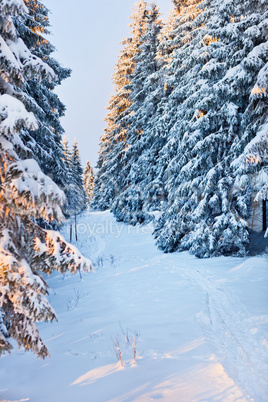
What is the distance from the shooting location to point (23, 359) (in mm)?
5699

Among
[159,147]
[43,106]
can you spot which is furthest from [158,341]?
[159,147]

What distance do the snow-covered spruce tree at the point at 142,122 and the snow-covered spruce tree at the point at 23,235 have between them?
1753cm

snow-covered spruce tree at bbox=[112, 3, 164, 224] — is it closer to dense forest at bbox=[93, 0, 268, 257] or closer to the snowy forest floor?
dense forest at bbox=[93, 0, 268, 257]

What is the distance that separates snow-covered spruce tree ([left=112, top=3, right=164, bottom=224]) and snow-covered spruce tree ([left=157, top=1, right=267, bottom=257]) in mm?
7995

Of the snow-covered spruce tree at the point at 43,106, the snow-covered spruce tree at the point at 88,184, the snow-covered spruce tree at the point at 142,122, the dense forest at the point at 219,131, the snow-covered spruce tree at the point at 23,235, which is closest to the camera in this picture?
the snow-covered spruce tree at the point at 23,235

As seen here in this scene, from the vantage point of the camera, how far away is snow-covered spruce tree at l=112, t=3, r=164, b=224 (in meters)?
21.8

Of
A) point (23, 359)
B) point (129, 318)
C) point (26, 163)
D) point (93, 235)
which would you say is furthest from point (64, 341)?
point (93, 235)

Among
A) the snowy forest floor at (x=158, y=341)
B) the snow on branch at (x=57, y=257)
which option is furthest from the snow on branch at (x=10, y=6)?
the snowy forest floor at (x=158, y=341)

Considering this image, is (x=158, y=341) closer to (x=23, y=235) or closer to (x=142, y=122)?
(x=23, y=235)

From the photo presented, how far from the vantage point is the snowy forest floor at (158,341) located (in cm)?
421

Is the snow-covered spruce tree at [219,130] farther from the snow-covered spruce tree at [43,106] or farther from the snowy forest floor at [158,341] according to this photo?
the snow-covered spruce tree at [43,106]

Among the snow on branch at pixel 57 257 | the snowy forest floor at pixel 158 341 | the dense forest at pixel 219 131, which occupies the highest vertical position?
the dense forest at pixel 219 131

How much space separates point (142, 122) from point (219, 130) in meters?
12.0

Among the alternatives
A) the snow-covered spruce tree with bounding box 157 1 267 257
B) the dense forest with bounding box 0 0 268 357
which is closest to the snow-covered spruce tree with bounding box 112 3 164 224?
the dense forest with bounding box 0 0 268 357
